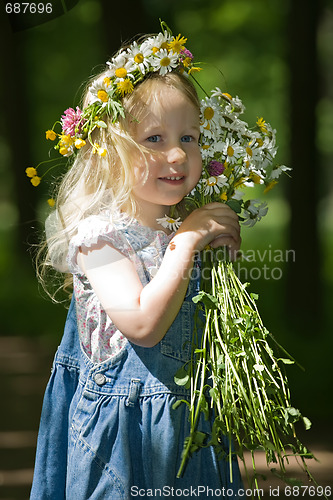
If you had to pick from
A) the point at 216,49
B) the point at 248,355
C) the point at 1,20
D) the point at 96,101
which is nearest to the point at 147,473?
the point at 248,355

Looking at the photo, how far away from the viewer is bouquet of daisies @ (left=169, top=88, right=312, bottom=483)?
1704 mm

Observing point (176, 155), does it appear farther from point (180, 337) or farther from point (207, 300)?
point (180, 337)

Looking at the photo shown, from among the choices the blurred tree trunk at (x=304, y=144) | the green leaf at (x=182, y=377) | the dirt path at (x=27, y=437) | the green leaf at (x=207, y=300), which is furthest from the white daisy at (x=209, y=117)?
the blurred tree trunk at (x=304, y=144)

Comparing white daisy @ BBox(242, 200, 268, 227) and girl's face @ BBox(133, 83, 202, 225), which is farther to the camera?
white daisy @ BBox(242, 200, 268, 227)

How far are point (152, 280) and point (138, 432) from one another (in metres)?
0.43

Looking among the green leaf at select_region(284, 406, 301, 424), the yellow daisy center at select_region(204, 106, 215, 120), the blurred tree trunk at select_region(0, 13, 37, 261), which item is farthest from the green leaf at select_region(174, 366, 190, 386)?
the blurred tree trunk at select_region(0, 13, 37, 261)

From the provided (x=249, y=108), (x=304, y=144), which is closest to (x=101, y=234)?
(x=304, y=144)

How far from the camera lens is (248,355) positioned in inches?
69.7

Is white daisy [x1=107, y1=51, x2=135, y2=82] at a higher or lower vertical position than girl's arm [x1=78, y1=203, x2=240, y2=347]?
higher

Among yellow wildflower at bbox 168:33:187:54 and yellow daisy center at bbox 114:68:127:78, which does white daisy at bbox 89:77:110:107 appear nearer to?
yellow daisy center at bbox 114:68:127:78

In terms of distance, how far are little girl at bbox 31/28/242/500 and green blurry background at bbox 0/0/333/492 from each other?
1.08 m

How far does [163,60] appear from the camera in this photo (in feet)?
5.90

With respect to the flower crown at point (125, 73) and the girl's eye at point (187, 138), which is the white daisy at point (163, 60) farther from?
the girl's eye at point (187, 138)

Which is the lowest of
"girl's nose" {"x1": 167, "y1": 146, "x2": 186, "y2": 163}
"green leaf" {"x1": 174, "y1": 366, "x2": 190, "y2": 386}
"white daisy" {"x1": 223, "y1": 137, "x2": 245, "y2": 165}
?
"green leaf" {"x1": 174, "y1": 366, "x2": 190, "y2": 386}
